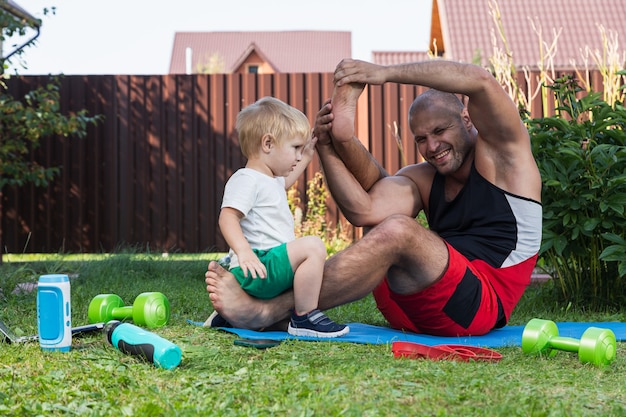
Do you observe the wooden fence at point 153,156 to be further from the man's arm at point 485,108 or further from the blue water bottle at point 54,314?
the blue water bottle at point 54,314

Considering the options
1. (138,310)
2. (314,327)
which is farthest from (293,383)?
(138,310)

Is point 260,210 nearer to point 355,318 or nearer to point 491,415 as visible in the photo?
point 355,318

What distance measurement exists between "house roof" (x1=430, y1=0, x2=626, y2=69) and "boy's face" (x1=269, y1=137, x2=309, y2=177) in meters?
10.8

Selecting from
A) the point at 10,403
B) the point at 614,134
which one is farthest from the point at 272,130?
the point at 614,134

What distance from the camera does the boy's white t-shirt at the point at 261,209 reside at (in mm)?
3084

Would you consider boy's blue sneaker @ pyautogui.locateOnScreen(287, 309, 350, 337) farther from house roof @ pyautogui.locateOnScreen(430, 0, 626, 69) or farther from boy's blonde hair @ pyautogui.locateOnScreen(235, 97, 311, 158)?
house roof @ pyautogui.locateOnScreen(430, 0, 626, 69)

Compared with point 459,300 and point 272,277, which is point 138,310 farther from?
point 459,300

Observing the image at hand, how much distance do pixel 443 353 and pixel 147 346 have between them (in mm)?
989

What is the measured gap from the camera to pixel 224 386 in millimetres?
2115

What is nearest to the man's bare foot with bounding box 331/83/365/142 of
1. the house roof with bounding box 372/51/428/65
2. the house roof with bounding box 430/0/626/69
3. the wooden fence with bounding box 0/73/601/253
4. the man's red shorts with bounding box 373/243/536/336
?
the man's red shorts with bounding box 373/243/536/336

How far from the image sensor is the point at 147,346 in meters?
2.44

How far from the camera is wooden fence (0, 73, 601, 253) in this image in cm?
824

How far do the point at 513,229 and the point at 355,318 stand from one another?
1.13 meters

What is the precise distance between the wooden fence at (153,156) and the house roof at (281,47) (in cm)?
2506
